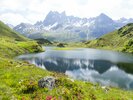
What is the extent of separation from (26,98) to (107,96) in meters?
16.5

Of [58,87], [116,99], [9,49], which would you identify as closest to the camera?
[58,87]

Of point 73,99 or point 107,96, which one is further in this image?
point 107,96

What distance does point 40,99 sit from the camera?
25.5 m

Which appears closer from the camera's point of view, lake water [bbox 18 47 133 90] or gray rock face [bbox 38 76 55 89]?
gray rock face [bbox 38 76 55 89]

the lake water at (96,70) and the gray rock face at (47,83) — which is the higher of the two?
the gray rock face at (47,83)

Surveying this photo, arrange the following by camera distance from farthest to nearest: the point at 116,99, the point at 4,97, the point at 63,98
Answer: the point at 116,99 < the point at 63,98 < the point at 4,97

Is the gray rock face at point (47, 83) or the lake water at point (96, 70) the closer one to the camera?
the gray rock face at point (47, 83)

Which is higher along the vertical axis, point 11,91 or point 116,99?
point 11,91

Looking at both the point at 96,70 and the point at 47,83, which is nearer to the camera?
the point at 47,83

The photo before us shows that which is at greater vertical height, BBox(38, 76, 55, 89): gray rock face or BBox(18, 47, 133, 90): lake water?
BBox(38, 76, 55, 89): gray rock face

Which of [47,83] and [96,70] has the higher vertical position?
[47,83]

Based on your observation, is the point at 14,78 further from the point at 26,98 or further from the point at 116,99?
the point at 116,99

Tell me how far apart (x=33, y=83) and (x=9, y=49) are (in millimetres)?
140183

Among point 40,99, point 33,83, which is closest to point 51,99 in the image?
point 40,99
